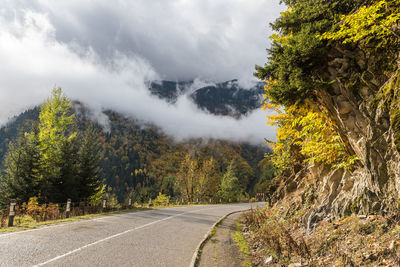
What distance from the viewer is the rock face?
17.3 ft

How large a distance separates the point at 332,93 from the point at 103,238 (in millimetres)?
8824

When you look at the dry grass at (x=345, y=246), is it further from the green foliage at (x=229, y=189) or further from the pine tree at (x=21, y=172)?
the green foliage at (x=229, y=189)

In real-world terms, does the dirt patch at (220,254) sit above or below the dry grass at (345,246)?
below

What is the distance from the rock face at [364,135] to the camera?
528 centimetres

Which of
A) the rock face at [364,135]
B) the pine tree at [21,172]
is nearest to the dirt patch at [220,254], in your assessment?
the rock face at [364,135]

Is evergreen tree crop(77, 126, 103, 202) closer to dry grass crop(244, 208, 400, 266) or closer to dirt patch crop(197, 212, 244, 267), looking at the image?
dirt patch crop(197, 212, 244, 267)

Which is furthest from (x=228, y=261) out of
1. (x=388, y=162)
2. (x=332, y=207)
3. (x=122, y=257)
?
(x=388, y=162)

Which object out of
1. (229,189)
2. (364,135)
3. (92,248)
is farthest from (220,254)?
(229,189)

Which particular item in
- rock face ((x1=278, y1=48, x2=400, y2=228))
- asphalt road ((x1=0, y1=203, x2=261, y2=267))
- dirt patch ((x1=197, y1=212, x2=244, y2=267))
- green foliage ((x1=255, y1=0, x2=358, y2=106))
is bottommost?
dirt patch ((x1=197, y1=212, x2=244, y2=267))

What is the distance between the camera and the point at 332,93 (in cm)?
707

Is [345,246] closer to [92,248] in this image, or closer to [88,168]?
[92,248]

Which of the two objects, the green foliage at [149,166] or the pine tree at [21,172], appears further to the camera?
the green foliage at [149,166]

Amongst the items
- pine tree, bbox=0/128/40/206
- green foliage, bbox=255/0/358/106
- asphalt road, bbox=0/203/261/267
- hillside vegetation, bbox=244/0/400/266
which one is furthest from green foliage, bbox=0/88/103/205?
green foliage, bbox=255/0/358/106

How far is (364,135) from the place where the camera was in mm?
6281
